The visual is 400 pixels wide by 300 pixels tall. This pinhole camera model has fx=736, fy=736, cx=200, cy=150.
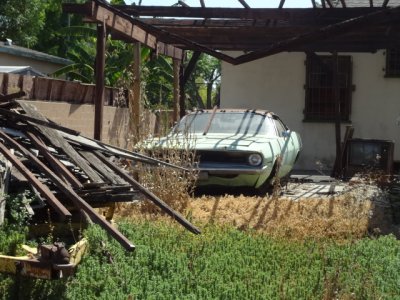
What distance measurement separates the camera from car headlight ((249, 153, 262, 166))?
11047mm

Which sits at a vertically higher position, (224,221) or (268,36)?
(268,36)

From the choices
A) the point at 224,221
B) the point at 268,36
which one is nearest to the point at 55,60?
the point at 268,36

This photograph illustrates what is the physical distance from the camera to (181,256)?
660cm

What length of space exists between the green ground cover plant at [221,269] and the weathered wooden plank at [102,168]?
1.64ft

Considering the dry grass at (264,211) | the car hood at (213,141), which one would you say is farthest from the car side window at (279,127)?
the dry grass at (264,211)

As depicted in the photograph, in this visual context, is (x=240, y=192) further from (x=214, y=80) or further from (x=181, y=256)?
(x=214, y=80)

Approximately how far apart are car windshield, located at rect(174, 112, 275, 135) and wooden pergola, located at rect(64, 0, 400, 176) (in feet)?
3.75

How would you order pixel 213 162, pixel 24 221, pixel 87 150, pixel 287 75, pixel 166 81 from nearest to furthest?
1. pixel 24 221
2. pixel 87 150
3. pixel 213 162
4. pixel 287 75
5. pixel 166 81

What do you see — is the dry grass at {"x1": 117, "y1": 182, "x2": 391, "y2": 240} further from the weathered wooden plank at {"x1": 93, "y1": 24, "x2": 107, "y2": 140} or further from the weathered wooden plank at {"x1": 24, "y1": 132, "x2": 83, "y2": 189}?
the weathered wooden plank at {"x1": 24, "y1": 132, "x2": 83, "y2": 189}

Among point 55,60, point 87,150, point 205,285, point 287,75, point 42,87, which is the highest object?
point 55,60

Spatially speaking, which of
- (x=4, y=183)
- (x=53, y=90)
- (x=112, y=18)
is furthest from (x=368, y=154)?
(x=4, y=183)

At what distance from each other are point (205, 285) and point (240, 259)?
0.99m

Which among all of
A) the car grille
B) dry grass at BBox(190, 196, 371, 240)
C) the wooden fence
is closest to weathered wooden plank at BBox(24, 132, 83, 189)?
dry grass at BBox(190, 196, 371, 240)

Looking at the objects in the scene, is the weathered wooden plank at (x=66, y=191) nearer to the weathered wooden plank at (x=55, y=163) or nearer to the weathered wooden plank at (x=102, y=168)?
the weathered wooden plank at (x=55, y=163)
